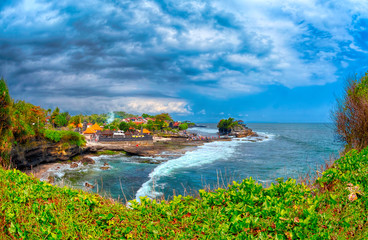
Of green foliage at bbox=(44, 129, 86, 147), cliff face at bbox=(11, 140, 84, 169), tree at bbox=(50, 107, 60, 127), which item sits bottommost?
cliff face at bbox=(11, 140, 84, 169)

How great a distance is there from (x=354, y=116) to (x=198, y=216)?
11.5 m

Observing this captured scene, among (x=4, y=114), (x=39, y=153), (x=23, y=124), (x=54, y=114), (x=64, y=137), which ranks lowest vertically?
(x=39, y=153)

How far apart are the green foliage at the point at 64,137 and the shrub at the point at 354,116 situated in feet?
95.3

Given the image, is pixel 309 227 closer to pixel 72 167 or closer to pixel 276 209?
pixel 276 209

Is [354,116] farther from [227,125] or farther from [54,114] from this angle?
[227,125]

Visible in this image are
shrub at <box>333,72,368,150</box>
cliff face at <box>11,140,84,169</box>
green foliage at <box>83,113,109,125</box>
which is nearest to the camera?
shrub at <box>333,72,368,150</box>

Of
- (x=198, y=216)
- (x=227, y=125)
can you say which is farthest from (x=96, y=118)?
(x=198, y=216)

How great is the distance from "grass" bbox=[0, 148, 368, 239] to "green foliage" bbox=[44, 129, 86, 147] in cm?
2640

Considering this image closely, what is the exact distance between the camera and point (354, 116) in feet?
35.2

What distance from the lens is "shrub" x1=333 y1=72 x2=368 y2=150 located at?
33.2 ft

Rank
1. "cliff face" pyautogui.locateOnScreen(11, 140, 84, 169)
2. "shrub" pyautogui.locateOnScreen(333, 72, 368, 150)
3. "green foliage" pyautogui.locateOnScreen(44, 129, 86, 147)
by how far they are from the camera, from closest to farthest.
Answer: "shrub" pyautogui.locateOnScreen(333, 72, 368, 150), "cliff face" pyautogui.locateOnScreen(11, 140, 84, 169), "green foliage" pyautogui.locateOnScreen(44, 129, 86, 147)

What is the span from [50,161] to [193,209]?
29.4m

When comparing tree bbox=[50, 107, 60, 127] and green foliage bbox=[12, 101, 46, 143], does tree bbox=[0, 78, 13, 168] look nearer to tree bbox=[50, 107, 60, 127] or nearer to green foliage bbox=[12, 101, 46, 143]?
green foliage bbox=[12, 101, 46, 143]

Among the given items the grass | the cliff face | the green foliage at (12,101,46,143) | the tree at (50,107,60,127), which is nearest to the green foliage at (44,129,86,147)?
the cliff face
